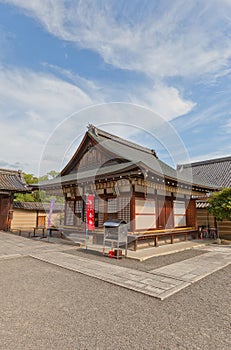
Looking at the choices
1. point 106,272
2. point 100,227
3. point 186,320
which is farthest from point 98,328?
point 100,227

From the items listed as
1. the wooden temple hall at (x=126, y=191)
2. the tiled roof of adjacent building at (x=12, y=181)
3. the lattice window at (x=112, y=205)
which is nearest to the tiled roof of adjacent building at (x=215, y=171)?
the wooden temple hall at (x=126, y=191)

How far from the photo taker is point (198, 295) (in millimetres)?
4887

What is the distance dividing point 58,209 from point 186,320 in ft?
89.5

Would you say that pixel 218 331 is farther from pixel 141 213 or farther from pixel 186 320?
pixel 141 213

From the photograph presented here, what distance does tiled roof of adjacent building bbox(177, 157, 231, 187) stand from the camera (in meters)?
19.6

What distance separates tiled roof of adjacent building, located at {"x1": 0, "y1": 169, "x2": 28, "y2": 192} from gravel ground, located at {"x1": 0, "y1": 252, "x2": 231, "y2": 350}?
46.1ft

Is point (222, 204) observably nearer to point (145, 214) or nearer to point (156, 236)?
point (156, 236)

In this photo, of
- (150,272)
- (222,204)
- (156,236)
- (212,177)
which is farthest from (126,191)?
(212,177)

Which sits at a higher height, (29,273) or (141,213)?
(141,213)

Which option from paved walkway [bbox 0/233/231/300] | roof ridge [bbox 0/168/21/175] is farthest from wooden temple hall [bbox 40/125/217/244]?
roof ridge [bbox 0/168/21/175]

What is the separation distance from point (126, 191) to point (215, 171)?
14.9 m

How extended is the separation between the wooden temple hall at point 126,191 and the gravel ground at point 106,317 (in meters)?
4.95

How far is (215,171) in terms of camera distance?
22.0 metres

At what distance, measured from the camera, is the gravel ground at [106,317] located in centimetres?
308
